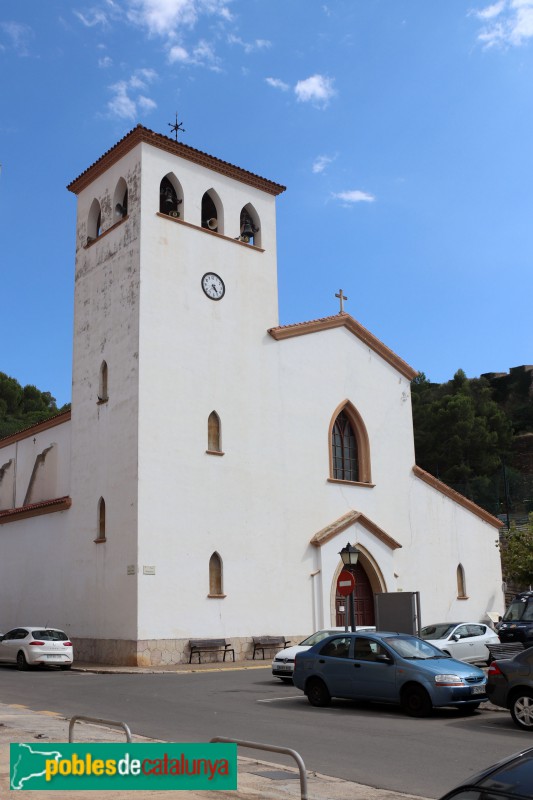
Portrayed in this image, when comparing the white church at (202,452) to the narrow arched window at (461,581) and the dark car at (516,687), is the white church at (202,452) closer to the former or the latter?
the narrow arched window at (461,581)

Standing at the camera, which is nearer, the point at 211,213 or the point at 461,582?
the point at 211,213

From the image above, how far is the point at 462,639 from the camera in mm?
19984

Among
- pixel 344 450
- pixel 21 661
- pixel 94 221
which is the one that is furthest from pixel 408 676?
pixel 94 221

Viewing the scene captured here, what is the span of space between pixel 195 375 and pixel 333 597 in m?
9.09

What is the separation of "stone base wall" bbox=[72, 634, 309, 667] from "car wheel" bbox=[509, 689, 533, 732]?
45.5 ft

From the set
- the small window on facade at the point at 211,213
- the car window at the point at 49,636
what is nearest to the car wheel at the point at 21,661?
the car window at the point at 49,636

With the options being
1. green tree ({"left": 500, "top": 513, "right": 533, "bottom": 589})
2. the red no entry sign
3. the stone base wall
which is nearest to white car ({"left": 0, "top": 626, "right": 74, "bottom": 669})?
the stone base wall

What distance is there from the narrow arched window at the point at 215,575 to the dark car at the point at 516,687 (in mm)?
14543

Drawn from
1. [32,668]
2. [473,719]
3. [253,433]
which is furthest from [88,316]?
[473,719]

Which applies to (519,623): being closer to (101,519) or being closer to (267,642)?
(267,642)

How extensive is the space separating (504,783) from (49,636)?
71.7 ft

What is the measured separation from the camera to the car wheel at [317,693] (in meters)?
14.3

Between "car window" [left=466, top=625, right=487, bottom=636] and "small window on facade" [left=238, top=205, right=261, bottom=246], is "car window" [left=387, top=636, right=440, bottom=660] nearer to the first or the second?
"car window" [left=466, top=625, right=487, bottom=636]

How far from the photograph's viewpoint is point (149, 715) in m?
13.2
